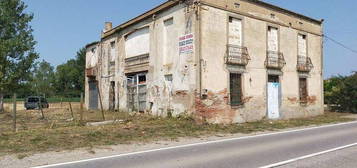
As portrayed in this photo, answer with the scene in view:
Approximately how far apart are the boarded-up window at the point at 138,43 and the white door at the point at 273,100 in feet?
26.4

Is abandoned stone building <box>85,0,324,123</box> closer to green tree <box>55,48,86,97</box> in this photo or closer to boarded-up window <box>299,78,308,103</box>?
boarded-up window <box>299,78,308,103</box>

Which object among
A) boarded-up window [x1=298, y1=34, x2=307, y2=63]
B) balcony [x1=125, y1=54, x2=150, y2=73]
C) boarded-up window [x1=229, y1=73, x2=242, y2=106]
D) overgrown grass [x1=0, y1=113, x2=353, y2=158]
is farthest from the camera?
boarded-up window [x1=298, y1=34, x2=307, y2=63]

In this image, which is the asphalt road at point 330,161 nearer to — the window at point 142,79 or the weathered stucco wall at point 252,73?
the weathered stucco wall at point 252,73

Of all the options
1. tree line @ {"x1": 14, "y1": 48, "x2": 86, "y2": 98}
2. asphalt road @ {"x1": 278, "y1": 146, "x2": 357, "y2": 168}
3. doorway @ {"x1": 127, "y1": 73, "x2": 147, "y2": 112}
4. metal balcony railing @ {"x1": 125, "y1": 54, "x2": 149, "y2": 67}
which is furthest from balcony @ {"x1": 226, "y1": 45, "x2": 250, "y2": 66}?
tree line @ {"x1": 14, "y1": 48, "x2": 86, "y2": 98}

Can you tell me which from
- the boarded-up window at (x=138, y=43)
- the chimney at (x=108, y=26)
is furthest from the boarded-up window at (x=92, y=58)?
the boarded-up window at (x=138, y=43)

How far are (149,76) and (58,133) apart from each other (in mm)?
8450

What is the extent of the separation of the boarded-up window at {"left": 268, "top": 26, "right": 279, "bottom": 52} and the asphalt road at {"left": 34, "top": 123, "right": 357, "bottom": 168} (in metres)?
10.0

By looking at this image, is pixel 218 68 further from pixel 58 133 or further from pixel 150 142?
pixel 58 133

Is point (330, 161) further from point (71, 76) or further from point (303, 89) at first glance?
point (71, 76)

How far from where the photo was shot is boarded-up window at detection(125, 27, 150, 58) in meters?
19.9

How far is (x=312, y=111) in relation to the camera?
23.2 metres

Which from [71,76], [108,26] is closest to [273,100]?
[108,26]

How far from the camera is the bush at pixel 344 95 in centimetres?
2617

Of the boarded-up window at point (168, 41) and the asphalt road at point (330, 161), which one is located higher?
the boarded-up window at point (168, 41)
